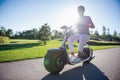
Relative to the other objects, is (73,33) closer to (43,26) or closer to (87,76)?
(87,76)

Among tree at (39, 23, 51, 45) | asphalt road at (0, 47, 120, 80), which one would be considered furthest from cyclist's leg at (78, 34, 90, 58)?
tree at (39, 23, 51, 45)

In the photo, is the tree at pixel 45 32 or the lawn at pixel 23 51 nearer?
the lawn at pixel 23 51

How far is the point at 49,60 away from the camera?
204 inches

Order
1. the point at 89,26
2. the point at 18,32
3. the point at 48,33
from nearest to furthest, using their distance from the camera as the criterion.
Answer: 1. the point at 89,26
2. the point at 48,33
3. the point at 18,32

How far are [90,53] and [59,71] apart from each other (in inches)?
94.0

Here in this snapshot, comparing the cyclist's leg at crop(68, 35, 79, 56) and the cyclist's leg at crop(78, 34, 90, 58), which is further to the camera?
the cyclist's leg at crop(78, 34, 90, 58)

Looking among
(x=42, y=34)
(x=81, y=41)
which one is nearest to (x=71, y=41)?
(x=81, y=41)

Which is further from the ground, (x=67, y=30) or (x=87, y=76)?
(x=67, y=30)

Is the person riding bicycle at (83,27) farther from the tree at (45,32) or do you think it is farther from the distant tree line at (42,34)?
the tree at (45,32)

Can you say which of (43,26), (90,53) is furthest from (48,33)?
(90,53)

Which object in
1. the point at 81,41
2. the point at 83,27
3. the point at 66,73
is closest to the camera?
the point at 66,73

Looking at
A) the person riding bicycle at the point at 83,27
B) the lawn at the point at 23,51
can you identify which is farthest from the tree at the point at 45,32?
the person riding bicycle at the point at 83,27

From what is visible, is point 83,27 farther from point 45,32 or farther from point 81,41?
point 45,32

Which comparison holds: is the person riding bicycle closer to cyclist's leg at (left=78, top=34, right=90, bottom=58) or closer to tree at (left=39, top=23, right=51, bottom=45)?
cyclist's leg at (left=78, top=34, right=90, bottom=58)
